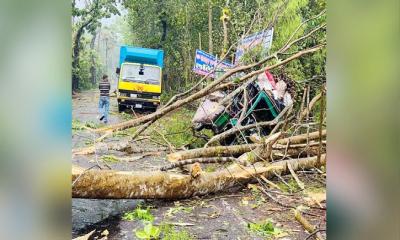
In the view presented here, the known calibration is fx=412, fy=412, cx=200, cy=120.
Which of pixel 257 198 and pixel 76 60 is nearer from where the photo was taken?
pixel 76 60

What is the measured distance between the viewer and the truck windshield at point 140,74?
1.80m

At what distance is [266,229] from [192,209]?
0.34 m

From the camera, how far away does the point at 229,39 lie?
6.12 ft

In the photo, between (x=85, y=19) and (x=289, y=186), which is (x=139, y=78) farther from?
(x=289, y=186)

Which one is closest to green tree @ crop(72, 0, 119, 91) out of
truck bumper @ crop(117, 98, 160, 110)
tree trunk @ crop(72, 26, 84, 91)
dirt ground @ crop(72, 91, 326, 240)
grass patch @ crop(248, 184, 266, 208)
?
tree trunk @ crop(72, 26, 84, 91)

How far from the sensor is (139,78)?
1.83m

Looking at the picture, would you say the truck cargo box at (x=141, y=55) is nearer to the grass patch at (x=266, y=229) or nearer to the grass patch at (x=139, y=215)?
the grass patch at (x=139, y=215)

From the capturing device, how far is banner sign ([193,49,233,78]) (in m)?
1.85

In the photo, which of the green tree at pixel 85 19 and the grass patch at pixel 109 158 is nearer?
the green tree at pixel 85 19

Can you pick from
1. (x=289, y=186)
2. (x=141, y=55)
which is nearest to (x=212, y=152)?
(x=289, y=186)

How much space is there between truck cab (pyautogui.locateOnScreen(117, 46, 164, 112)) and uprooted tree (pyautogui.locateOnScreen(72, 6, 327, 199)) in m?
0.07

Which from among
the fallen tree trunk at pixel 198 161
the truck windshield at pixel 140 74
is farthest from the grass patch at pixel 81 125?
the fallen tree trunk at pixel 198 161

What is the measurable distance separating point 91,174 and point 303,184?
0.94 metres

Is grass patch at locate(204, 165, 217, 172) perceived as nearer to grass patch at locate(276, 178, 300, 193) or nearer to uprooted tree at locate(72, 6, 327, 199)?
uprooted tree at locate(72, 6, 327, 199)
